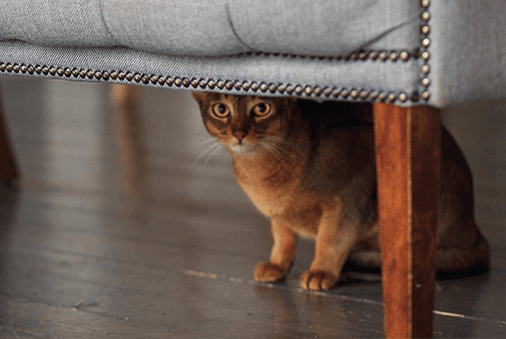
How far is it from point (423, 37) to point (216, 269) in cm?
76

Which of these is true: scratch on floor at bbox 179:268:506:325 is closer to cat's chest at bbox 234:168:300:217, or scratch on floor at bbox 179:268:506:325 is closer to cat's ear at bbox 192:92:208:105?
cat's chest at bbox 234:168:300:217

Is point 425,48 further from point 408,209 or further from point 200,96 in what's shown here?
point 200,96

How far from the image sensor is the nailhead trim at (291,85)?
911 mm

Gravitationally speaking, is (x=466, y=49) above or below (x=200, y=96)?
above

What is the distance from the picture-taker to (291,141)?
132cm

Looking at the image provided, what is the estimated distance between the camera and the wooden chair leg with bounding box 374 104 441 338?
93 cm

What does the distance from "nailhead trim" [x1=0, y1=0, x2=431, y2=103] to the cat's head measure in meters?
0.21

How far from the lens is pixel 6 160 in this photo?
7.25ft

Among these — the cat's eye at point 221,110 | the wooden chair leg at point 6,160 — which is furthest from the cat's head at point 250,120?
the wooden chair leg at point 6,160

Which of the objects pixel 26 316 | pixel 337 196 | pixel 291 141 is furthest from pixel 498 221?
pixel 26 316

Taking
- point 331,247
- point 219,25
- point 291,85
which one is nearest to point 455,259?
point 331,247

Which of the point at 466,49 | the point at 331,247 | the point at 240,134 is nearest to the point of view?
the point at 466,49

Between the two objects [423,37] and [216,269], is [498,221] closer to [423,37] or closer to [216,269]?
[216,269]

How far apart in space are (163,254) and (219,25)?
753mm
